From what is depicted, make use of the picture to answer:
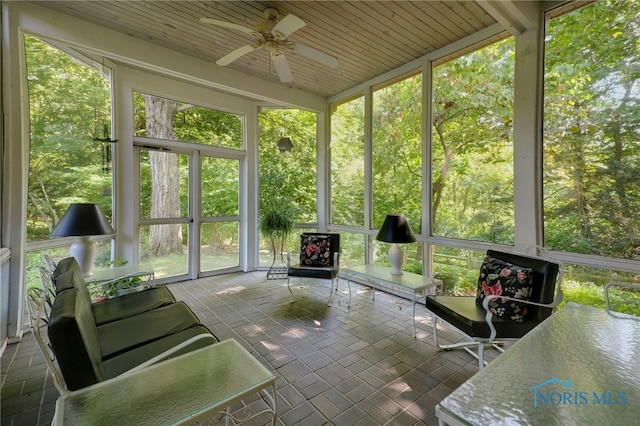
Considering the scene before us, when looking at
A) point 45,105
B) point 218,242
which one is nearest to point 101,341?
point 45,105

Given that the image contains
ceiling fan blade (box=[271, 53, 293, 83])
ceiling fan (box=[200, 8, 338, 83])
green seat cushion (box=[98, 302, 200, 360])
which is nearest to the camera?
green seat cushion (box=[98, 302, 200, 360])

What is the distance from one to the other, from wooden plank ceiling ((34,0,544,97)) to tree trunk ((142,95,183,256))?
1012 millimetres

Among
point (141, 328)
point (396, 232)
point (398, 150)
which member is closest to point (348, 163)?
point (398, 150)

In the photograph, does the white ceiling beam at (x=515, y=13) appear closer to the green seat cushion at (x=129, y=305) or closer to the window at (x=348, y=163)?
the window at (x=348, y=163)

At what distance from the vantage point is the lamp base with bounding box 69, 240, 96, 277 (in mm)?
2818

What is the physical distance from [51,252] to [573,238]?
5315mm

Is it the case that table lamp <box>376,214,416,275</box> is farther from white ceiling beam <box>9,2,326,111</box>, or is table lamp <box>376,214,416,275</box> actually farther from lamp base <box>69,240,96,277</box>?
lamp base <box>69,240,96,277</box>


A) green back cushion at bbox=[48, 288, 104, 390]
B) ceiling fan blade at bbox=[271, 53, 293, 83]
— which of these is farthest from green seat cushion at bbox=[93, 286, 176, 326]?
ceiling fan blade at bbox=[271, 53, 293, 83]

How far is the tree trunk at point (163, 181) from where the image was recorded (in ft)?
13.3

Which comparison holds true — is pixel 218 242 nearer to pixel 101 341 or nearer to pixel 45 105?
pixel 45 105

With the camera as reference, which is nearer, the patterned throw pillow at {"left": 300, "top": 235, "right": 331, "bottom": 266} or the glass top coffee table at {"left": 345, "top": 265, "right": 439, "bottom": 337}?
the glass top coffee table at {"left": 345, "top": 265, "right": 439, "bottom": 337}

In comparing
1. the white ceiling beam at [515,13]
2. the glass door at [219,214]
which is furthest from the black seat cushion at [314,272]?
the white ceiling beam at [515,13]

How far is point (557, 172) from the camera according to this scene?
2541 millimetres

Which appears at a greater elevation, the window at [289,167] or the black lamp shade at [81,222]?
the window at [289,167]
